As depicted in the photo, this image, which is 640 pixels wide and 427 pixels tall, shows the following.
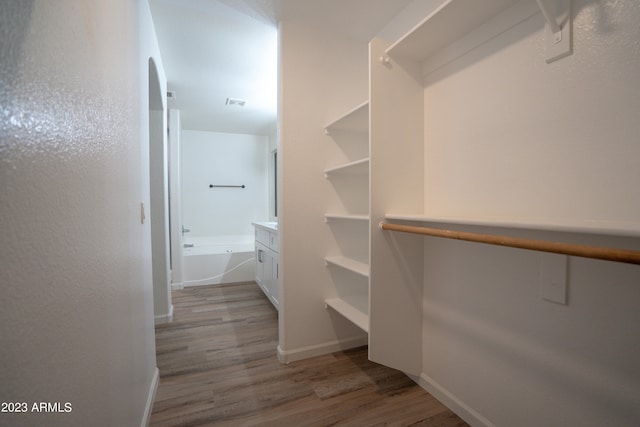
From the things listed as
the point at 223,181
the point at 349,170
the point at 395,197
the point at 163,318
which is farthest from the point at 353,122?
the point at 223,181

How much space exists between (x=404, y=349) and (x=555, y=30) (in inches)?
63.0

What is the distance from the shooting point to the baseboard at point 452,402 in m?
1.32

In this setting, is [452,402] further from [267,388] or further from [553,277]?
[267,388]

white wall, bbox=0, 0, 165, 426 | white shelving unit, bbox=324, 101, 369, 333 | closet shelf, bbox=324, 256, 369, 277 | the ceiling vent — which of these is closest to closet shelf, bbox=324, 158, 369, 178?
white shelving unit, bbox=324, 101, 369, 333

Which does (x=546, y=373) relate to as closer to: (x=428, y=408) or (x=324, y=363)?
(x=428, y=408)

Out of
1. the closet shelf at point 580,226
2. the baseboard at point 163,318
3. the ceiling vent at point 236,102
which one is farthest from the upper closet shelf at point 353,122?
the baseboard at point 163,318

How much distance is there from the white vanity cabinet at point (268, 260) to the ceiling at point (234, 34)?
1520mm

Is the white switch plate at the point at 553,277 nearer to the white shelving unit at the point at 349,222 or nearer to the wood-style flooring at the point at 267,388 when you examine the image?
the wood-style flooring at the point at 267,388

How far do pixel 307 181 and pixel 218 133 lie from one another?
3.45 meters

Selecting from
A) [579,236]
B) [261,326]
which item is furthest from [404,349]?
[261,326]

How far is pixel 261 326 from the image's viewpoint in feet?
8.23

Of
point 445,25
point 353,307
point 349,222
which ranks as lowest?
point 353,307

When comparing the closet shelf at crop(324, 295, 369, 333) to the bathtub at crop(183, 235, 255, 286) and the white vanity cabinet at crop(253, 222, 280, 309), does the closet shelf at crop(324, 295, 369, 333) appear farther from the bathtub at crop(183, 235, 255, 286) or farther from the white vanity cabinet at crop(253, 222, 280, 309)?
the bathtub at crop(183, 235, 255, 286)

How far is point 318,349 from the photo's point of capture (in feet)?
6.64
